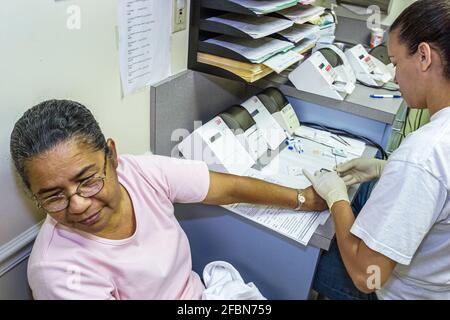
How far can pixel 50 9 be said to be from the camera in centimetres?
87

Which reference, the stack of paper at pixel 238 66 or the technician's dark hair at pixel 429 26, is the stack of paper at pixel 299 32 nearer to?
the stack of paper at pixel 238 66

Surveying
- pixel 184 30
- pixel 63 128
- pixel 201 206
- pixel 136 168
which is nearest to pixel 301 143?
pixel 201 206

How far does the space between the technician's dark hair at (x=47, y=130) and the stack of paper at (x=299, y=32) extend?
0.96m

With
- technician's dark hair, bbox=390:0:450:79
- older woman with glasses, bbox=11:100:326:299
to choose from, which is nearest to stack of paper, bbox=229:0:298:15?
technician's dark hair, bbox=390:0:450:79

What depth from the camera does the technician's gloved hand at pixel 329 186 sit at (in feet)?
3.92

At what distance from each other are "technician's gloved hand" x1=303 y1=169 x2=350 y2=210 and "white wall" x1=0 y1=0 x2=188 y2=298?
67 centimetres

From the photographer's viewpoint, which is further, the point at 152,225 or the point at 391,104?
the point at 391,104

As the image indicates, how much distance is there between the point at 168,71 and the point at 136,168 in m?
0.44

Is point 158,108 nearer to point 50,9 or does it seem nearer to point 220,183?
point 220,183

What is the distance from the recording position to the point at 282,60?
1420mm

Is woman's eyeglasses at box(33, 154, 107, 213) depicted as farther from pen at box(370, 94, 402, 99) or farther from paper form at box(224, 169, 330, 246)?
pen at box(370, 94, 402, 99)

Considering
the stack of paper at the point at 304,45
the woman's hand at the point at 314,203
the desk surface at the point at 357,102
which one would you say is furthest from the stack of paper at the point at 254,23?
the woman's hand at the point at 314,203

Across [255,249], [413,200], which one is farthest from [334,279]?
[413,200]

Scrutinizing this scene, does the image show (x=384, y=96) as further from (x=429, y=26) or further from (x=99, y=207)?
(x=99, y=207)
